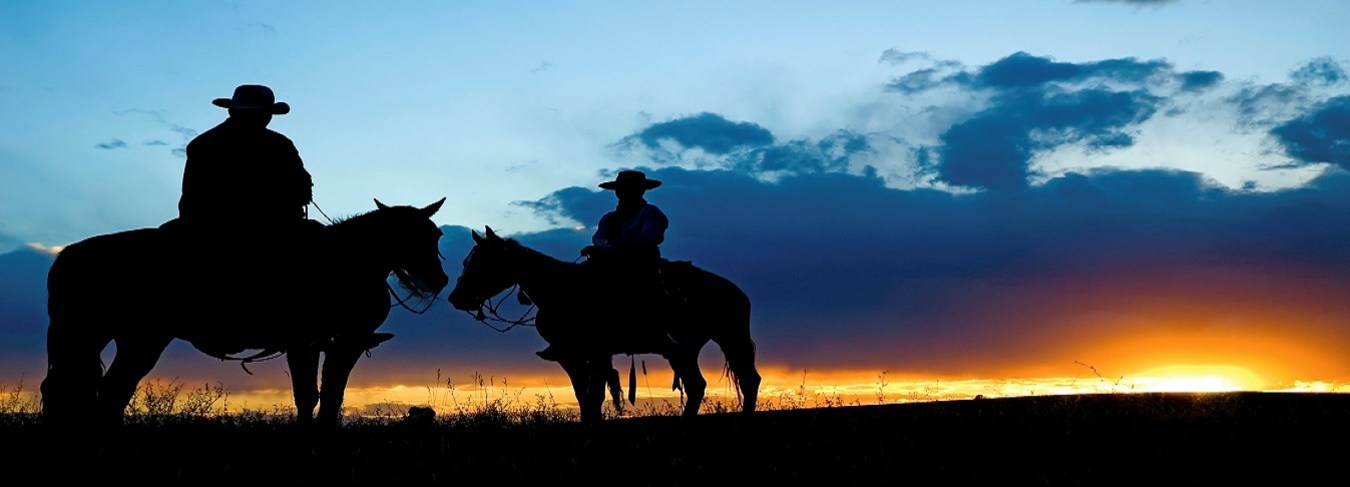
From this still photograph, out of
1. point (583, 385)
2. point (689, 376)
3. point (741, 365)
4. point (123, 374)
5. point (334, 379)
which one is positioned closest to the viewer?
point (123, 374)

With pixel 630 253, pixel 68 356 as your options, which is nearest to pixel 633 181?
pixel 630 253

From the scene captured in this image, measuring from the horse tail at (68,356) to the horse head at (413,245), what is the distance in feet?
8.93

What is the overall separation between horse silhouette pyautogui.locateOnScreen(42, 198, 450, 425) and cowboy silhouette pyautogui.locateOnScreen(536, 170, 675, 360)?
3.25 meters

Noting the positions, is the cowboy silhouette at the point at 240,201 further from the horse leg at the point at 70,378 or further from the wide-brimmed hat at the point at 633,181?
the wide-brimmed hat at the point at 633,181

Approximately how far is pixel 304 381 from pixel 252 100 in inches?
106

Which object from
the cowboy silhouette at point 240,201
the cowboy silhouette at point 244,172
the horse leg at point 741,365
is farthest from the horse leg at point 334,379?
the horse leg at point 741,365

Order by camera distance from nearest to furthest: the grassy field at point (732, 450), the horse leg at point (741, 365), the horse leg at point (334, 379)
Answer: the grassy field at point (732, 450) < the horse leg at point (334, 379) < the horse leg at point (741, 365)

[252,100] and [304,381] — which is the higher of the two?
[252,100]

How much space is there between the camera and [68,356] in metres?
10.7

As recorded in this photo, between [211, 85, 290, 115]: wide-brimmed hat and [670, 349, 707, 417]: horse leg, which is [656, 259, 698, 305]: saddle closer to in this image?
[670, 349, 707, 417]: horse leg

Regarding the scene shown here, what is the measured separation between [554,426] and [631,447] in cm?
244

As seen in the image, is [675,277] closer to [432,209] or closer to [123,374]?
[432,209]

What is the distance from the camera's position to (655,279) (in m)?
15.1

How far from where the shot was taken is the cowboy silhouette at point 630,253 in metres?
14.7
